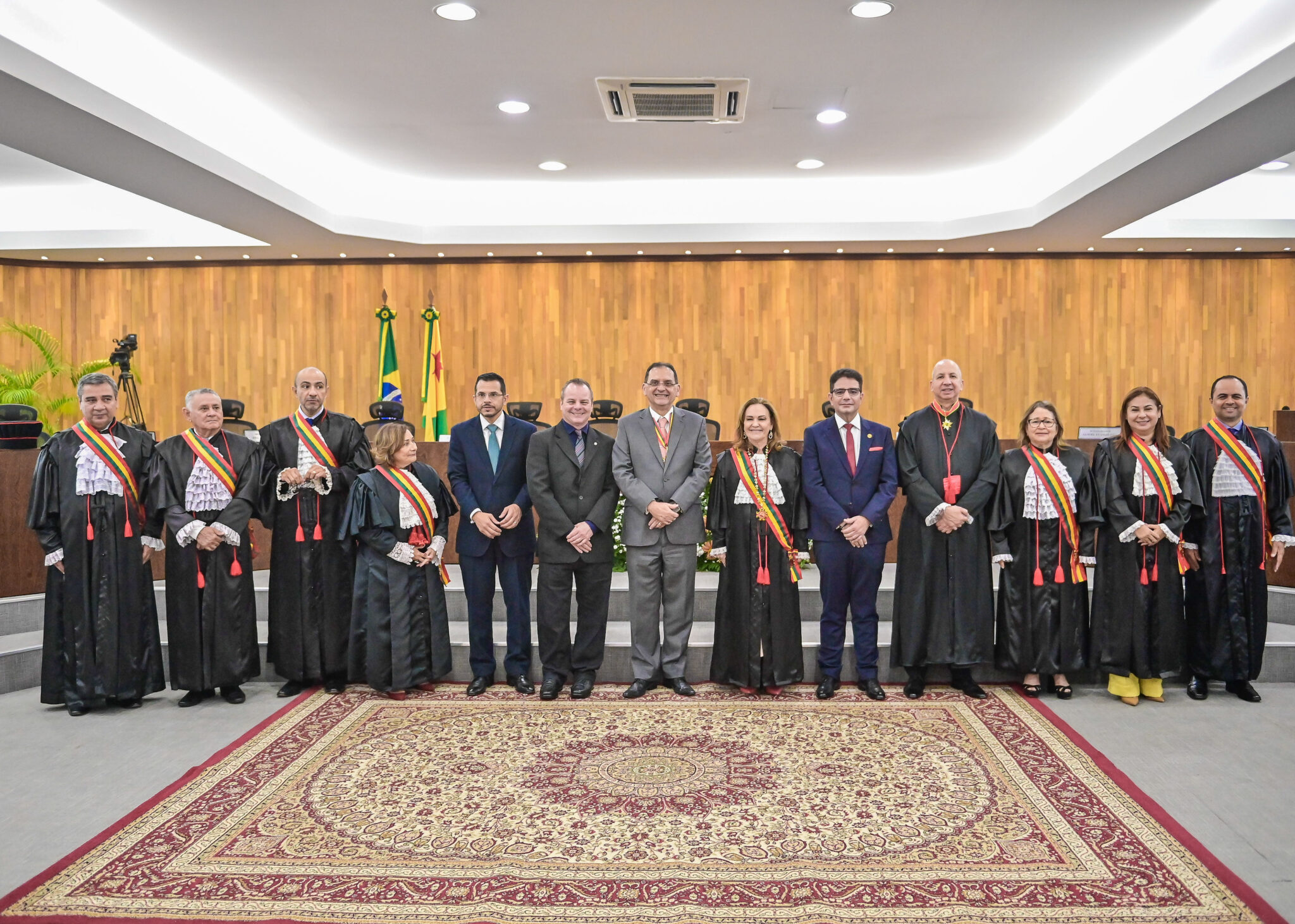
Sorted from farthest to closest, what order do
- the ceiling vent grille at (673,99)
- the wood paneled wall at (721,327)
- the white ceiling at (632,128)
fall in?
the wood paneled wall at (721,327) < the ceiling vent grille at (673,99) < the white ceiling at (632,128)

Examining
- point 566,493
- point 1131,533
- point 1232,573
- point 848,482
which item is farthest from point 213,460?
point 1232,573

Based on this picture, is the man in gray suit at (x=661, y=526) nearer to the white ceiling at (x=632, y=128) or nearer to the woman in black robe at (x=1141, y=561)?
the woman in black robe at (x=1141, y=561)

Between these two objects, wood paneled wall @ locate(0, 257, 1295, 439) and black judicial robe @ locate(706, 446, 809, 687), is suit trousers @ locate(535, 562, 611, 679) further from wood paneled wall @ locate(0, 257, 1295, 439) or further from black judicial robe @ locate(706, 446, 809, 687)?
wood paneled wall @ locate(0, 257, 1295, 439)

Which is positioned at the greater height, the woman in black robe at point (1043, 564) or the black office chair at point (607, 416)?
the black office chair at point (607, 416)

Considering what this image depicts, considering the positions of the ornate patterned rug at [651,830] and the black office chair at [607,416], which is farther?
the black office chair at [607,416]

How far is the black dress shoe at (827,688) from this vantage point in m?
4.56

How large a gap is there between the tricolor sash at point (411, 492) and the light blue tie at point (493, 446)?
1.28ft

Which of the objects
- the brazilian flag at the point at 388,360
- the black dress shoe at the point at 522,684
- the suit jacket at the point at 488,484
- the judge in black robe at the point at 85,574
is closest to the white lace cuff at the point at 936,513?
the suit jacket at the point at 488,484

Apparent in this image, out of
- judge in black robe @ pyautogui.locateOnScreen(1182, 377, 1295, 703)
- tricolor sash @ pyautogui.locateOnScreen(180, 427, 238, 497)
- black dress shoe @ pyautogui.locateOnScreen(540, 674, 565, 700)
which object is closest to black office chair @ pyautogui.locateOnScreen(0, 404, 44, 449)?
tricolor sash @ pyautogui.locateOnScreen(180, 427, 238, 497)

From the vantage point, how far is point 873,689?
181 inches

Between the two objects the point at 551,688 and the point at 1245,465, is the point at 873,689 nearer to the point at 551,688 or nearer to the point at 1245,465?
the point at 551,688

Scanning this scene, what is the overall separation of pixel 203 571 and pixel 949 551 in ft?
12.3

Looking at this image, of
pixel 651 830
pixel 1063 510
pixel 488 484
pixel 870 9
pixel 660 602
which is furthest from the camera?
pixel 870 9

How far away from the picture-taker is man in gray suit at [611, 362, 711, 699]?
15.1 feet
